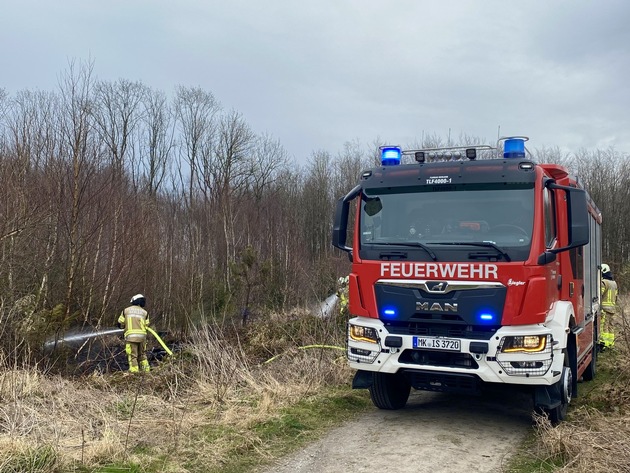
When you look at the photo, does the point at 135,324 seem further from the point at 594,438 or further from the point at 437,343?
the point at 594,438

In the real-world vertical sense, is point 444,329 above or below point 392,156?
below

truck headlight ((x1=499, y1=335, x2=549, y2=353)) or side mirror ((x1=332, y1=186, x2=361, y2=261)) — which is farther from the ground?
side mirror ((x1=332, y1=186, x2=361, y2=261))

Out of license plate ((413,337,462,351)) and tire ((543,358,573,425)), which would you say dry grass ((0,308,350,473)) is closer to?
license plate ((413,337,462,351))

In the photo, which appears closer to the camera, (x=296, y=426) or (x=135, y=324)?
(x=296, y=426)

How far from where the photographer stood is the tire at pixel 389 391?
6387 mm

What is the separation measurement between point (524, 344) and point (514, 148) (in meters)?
2.16

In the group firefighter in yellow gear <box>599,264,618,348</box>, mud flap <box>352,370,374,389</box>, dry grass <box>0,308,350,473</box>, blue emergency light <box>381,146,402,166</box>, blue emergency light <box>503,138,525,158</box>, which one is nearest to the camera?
dry grass <box>0,308,350,473</box>

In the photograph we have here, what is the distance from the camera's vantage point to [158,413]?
18.8 ft

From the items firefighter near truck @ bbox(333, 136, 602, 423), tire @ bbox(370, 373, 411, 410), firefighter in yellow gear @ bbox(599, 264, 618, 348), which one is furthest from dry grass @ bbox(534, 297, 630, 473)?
firefighter in yellow gear @ bbox(599, 264, 618, 348)

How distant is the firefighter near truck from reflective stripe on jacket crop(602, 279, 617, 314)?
5.65 meters

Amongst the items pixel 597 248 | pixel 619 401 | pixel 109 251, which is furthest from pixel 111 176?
pixel 619 401

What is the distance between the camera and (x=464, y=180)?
5.81 m

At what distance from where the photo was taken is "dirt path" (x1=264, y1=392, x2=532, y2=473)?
15.5 feet

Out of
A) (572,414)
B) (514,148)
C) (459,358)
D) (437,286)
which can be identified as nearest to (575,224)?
(514,148)
